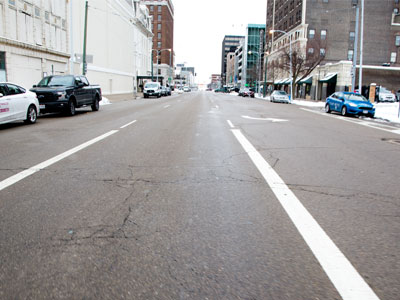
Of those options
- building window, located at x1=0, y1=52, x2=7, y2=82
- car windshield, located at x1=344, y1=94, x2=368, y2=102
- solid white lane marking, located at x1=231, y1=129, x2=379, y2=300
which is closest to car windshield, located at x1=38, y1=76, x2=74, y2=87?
building window, located at x1=0, y1=52, x2=7, y2=82

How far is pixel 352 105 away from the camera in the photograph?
834 inches

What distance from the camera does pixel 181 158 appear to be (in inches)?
286

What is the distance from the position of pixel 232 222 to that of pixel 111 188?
1.97 metres

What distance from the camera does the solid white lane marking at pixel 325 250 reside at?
262 centimetres

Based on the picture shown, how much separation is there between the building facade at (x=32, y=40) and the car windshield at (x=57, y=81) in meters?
11.6

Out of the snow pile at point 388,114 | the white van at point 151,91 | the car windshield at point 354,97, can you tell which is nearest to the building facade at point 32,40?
the white van at point 151,91

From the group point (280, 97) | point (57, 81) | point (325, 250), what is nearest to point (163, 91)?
point (280, 97)

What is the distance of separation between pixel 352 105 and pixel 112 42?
156ft

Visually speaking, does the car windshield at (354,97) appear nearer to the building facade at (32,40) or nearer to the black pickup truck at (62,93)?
the black pickup truck at (62,93)

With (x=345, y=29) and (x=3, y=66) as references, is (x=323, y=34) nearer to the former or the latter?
(x=345, y=29)

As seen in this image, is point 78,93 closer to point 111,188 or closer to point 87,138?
point 87,138

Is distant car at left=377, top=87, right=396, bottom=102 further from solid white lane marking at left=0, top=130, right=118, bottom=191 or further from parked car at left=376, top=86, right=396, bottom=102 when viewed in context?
solid white lane marking at left=0, top=130, right=118, bottom=191

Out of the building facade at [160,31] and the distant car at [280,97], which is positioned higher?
the building facade at [160,31]

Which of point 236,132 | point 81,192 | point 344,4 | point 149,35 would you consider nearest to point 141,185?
point 81,192
